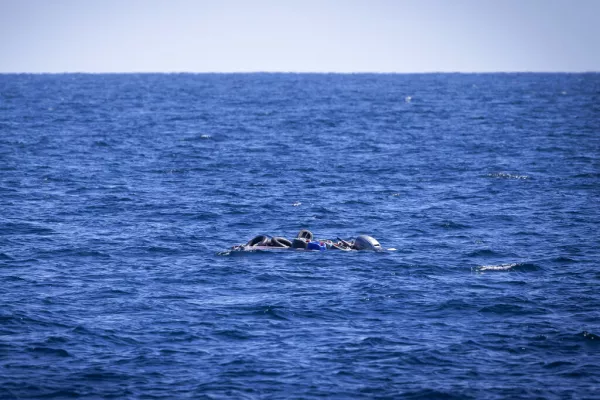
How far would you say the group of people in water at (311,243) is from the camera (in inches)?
1591

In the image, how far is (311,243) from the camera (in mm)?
40438

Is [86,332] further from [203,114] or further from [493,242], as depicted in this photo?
[203,114]

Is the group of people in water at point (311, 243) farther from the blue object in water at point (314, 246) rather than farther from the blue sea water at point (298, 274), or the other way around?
the blue sea water at point (298, 274)

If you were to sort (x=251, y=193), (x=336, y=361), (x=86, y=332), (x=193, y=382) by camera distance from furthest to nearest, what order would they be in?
(x=251, y=193)
(x=86, y=332)
(x=336, y=361)
(x=193, y=382)

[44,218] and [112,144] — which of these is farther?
[112,144]

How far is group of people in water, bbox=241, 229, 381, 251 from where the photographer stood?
40406 mm

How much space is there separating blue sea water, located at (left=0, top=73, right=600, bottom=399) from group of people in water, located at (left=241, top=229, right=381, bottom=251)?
684mm

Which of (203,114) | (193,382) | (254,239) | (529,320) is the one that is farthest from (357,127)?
(193,382)

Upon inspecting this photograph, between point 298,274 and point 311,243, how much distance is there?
4.41 m

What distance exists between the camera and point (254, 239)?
4053 centimetres

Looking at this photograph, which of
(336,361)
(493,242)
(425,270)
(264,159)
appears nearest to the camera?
(336,361)

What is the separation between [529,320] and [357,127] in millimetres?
78210

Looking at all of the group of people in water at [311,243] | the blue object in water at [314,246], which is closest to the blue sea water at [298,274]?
the blue object in water at [314,246]

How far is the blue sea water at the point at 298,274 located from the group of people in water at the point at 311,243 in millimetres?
684
